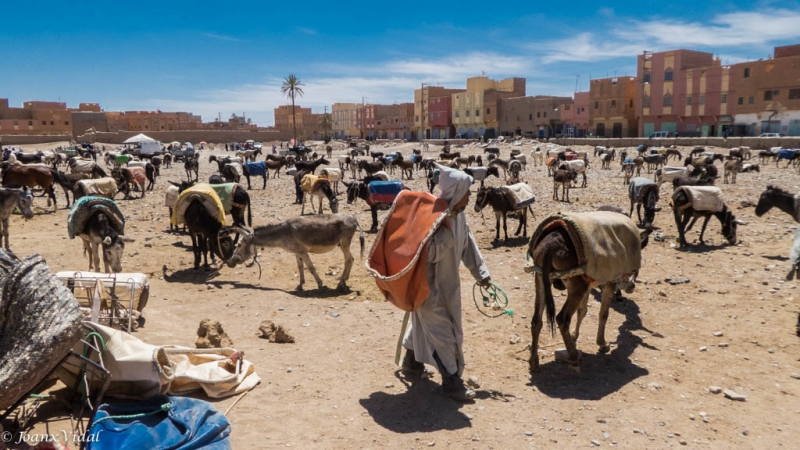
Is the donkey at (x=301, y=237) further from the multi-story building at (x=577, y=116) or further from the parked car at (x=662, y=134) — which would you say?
the multi-story building at (x=577, y=116)

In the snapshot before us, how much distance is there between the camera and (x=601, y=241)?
5605 millimetres

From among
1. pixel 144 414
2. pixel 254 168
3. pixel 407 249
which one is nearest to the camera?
pixel 144 414

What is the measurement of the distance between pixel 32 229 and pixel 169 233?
4135 millimetres

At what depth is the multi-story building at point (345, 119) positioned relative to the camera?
106m

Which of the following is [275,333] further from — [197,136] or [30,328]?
[197,136]

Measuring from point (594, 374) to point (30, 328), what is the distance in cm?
518

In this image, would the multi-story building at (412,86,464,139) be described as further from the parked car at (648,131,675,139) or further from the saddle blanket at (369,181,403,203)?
the saddle blanket at (369,181,403,203)

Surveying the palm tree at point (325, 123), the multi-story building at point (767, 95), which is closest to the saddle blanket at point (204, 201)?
the multi-story building at point (767, 95)

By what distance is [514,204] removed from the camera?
13086mm

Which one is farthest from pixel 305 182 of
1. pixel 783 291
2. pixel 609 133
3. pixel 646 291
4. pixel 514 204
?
pixel 609 133

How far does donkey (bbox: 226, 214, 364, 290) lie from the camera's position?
8.98 metres

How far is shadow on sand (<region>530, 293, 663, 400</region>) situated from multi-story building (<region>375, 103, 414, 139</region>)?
87.6 meters

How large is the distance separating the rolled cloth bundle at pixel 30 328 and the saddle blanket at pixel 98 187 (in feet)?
38.6

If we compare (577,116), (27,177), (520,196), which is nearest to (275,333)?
(520,196)
